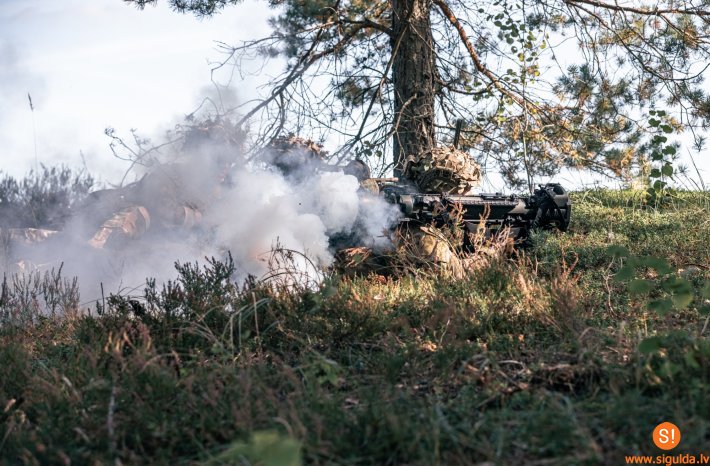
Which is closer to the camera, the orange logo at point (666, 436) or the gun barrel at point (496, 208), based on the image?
the orange logo at point (666, 436)

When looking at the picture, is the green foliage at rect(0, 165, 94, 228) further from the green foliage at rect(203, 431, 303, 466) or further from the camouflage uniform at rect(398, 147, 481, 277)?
the green foliage at rect(203, 431, 303, 466)

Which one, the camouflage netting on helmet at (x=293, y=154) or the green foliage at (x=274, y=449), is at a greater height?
the camouflage netting on helmet at (x=293, y=154)

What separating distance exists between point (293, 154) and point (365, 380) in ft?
18.2

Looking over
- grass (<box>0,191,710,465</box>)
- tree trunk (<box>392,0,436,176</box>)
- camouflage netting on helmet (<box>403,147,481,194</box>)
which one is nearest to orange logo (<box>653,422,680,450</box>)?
grass (<box>0,191,710,465</box>)

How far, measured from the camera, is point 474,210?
26.1 feet

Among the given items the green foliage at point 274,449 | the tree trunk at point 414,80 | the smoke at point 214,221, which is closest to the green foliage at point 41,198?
the smoke at point 214,221

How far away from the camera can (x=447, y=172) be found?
857 centimetres

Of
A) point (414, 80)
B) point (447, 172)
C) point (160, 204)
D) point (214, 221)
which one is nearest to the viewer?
point (447, 172)

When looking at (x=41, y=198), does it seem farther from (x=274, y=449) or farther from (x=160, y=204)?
(x=274, y=449)

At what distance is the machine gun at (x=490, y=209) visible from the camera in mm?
7559

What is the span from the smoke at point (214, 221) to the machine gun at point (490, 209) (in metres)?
0.23

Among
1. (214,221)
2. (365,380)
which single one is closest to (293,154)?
(214,221)

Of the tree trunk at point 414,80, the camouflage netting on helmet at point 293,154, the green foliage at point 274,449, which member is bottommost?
the green foliage at point 274,449

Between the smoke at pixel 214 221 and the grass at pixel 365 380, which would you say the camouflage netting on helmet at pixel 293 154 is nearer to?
the smoke at pixel 214 221
